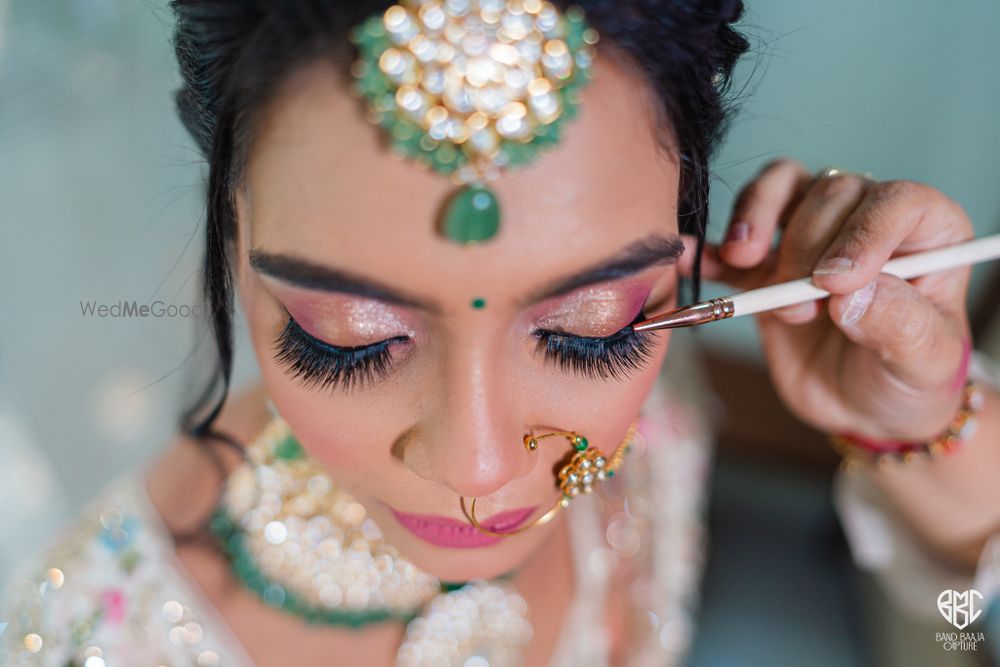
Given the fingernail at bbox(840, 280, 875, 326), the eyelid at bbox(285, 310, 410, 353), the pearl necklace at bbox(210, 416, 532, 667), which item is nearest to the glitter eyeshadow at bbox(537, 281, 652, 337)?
the eyelid at bbox(285, 310, 410, 353)

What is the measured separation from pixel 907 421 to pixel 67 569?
917 mm

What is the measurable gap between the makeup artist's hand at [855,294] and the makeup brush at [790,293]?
15 mm

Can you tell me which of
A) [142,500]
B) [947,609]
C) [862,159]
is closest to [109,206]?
[142,500]

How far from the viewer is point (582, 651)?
1.02 metres

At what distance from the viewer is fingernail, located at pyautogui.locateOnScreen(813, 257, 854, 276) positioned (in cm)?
67

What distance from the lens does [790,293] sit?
697 millimetres

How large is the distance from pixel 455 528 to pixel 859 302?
0.41 meters

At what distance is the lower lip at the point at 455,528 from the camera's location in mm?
670

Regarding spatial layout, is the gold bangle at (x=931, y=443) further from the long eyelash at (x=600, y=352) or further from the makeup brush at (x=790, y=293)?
the long eyelash at (x=600, y=352)

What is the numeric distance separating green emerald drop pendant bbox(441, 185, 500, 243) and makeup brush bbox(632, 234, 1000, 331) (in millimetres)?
171

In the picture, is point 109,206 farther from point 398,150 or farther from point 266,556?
point 398,150

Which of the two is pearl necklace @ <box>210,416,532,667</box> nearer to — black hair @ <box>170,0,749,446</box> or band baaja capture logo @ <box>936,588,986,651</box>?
black hair @ <box>170,0,749,446</box>

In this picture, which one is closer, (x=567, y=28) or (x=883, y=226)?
(x=567, y=28)

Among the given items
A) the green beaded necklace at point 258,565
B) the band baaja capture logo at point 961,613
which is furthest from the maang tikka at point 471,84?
the band baaja capture logo at point 961,613
